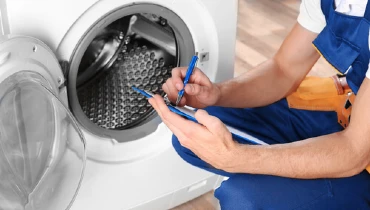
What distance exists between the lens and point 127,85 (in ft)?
5.23

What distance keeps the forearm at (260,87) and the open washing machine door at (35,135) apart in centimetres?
39

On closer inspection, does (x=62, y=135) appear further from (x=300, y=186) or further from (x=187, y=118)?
(x=300, y=186)

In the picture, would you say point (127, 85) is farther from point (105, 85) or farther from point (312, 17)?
point (312, 17)

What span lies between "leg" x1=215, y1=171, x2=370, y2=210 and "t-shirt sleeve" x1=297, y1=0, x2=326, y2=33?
1.18 ft

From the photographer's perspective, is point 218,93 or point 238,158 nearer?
point 238,158

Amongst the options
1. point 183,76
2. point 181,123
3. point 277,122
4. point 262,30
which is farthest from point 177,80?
point 262,30

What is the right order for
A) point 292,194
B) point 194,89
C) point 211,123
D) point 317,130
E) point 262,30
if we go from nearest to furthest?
point 211,123 → point 292,194 → point 194,89 → point 317,130 → point 262,30

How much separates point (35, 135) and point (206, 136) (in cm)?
38

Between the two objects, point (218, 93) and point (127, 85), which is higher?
point (218, 93)

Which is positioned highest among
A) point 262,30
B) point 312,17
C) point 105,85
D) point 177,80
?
point 312,17

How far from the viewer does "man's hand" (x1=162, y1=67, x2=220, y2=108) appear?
4.25ft

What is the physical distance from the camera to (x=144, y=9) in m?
1.32

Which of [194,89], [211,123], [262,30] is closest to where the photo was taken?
[211,123]

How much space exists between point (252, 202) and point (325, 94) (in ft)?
1.35
